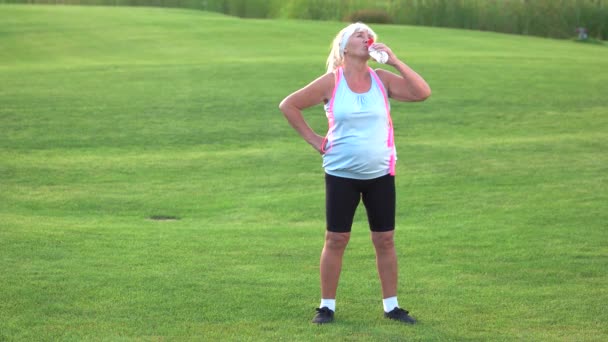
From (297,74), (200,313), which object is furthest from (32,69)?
(200,313)

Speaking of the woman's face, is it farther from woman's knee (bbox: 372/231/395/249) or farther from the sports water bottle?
woman's knee (bbox: 372/231/395/249)

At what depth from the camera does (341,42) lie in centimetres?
608

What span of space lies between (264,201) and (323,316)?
4831 mm

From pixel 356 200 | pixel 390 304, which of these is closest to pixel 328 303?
pixel 390 304

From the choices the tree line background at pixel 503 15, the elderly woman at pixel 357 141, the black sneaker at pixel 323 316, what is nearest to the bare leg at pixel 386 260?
the elderly woman at pixel 357 141

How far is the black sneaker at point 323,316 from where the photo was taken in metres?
6.19

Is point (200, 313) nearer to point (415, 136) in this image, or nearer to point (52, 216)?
point (52, 216)

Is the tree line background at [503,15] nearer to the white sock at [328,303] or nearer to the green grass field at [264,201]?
the green grass field at [264,201]

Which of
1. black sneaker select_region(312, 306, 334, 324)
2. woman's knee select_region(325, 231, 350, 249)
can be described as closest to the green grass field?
black sneaker select_region(312, 306, 334, 324)

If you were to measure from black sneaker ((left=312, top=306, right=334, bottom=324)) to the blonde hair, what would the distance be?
1526 millimetres

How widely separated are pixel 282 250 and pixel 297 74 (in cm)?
1171

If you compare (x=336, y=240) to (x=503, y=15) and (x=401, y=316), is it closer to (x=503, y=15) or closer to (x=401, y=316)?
(x=401, y=316)

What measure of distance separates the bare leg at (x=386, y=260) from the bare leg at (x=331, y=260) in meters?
0.20

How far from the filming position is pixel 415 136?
14945 mm
